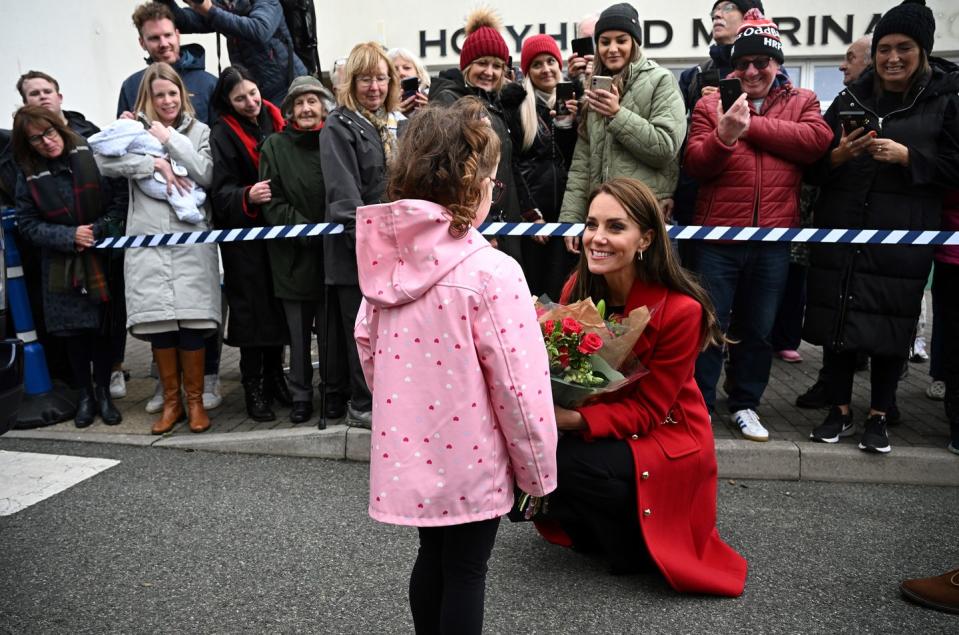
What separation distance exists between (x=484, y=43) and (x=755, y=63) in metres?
1.66

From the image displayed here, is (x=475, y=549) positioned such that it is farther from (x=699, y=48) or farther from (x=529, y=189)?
(x=699, y=48)

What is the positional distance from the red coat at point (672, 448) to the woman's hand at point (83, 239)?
3.70 meters

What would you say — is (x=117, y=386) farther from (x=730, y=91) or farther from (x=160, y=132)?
(x=730, y=91)

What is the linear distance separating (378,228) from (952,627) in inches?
A: 98.9

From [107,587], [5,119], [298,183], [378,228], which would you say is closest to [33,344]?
[298,183]

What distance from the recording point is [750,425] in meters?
4.69

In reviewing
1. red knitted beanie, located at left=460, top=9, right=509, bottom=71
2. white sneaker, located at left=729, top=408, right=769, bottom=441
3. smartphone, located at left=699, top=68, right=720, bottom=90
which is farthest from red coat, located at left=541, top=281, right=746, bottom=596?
smartphone, located at left=699, top=68, right=720, bottom=90

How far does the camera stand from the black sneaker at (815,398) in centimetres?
535

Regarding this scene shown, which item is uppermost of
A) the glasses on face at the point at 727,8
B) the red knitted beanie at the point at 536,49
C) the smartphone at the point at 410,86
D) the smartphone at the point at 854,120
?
the glasses on face at the point at 727,8

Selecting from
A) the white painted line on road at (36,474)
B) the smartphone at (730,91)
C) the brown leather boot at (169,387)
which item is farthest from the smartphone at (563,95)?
the white painted line on road at (36,474)

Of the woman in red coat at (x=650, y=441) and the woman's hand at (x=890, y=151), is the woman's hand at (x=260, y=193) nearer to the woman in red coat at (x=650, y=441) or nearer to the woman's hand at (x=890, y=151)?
the woman in red coat at (x=650, y=441)

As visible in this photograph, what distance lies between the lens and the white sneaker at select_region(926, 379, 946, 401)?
557 cm

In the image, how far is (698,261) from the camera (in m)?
4.82

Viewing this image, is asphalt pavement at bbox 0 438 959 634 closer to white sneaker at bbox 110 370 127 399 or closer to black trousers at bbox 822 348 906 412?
black trousers at bbox 822 348 906 412
